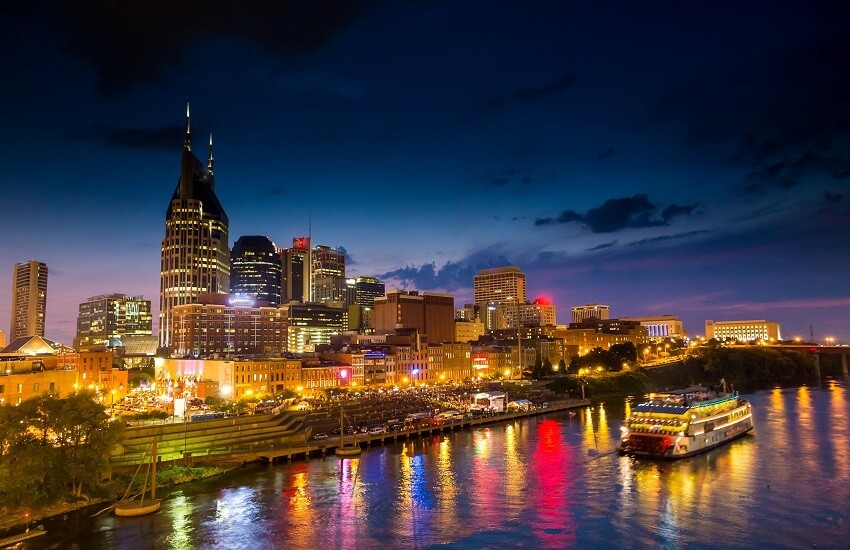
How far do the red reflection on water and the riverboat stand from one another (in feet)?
26.1

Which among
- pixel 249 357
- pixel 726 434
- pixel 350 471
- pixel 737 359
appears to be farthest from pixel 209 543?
pixel 737 359

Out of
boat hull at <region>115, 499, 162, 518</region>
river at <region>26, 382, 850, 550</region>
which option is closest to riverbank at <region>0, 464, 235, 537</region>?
river at <region>26, 382, 850, 550</region>

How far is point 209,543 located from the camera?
37.7 meters

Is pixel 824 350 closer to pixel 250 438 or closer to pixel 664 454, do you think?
pixel 664 454

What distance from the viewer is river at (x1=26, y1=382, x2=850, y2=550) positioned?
38250 millimetres

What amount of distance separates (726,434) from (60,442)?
222ft

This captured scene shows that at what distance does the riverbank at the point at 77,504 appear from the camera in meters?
40.4

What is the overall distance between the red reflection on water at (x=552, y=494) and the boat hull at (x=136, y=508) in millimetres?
27318

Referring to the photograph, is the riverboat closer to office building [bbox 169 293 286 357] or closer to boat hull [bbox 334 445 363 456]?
boat hull [bbox 334 445 363 456]

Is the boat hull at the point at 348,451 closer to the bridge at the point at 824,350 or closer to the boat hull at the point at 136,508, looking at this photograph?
the boat hull at the point at 136,508

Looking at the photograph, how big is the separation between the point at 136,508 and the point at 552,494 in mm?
31224

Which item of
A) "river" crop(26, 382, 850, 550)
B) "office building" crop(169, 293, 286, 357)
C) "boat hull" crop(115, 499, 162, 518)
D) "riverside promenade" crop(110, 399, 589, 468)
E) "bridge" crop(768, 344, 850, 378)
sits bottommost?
"river" crop(26, 382, 850, 550)

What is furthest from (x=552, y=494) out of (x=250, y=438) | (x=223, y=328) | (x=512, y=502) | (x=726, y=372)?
(x=726, y=372)

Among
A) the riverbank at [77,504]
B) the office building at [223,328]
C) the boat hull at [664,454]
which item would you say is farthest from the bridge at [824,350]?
the riverbank at [77,504]
